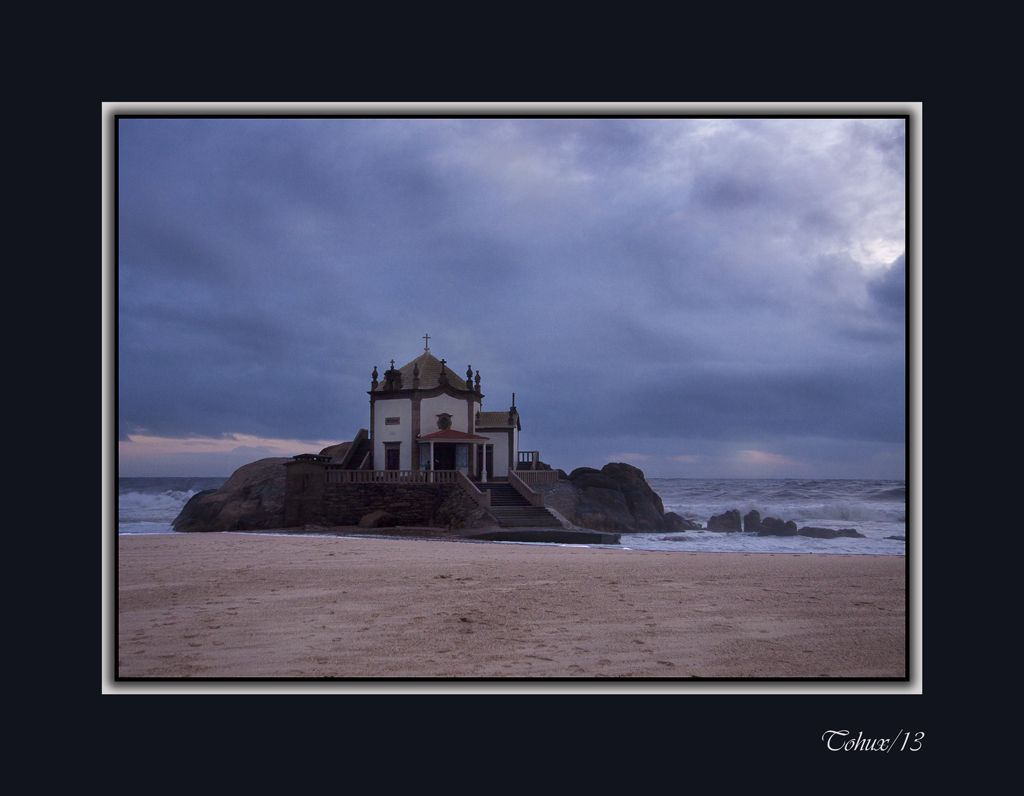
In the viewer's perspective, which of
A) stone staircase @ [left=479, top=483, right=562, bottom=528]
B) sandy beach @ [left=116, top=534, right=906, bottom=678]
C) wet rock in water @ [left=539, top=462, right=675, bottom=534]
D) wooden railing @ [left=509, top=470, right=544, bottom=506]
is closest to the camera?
sandy beach @ [left=116, top=534, right=906, bottom=678]

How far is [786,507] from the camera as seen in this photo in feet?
91.6

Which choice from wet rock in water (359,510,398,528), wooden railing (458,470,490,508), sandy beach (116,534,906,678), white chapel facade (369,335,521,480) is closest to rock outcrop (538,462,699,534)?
white chapel facade (369,335,521,480)

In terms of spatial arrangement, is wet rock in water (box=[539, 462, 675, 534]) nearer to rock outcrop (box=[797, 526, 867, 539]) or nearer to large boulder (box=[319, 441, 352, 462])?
rock outcrop (box=[797, 526, 867, 539])

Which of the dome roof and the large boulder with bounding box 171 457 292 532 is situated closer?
the large boulder with bounding box 171 457 292 532

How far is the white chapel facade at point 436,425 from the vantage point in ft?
65.8

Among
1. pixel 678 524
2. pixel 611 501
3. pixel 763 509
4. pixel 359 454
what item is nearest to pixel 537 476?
pixel 611 501

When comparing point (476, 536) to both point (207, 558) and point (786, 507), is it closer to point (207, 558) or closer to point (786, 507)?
point (207, 558)

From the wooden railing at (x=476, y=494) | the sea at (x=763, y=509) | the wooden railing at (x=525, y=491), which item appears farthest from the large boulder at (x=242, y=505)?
the wooden railing at (x=525, y=491)

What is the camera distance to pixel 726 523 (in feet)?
86.1

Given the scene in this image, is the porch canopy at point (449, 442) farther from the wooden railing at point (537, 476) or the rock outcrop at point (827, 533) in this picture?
the rock outcrop at point (827, 533)

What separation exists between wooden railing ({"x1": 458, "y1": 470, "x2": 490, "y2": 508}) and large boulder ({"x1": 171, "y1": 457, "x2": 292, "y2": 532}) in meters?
5.50

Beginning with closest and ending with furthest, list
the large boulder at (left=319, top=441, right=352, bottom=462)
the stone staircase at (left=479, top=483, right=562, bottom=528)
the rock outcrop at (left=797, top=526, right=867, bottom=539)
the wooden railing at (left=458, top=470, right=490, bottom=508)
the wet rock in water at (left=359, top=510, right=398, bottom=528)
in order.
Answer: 1. the stone staircase at (left=479, top=483, right=562, bottom=528)
2. the wet rock in water at (left=359, top=510, right=398, bottom=528)
3. the wooden railing at (left=458, top=470, right=490, bottom=508)
4. the rock outcrop at (left=797, top=526, right=867, bottom=539)
5. the large boulder at (left=319, top=441, right=352, bottom=462)

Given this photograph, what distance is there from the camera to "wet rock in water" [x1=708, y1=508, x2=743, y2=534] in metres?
25.5

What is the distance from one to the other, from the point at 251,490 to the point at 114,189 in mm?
14680
